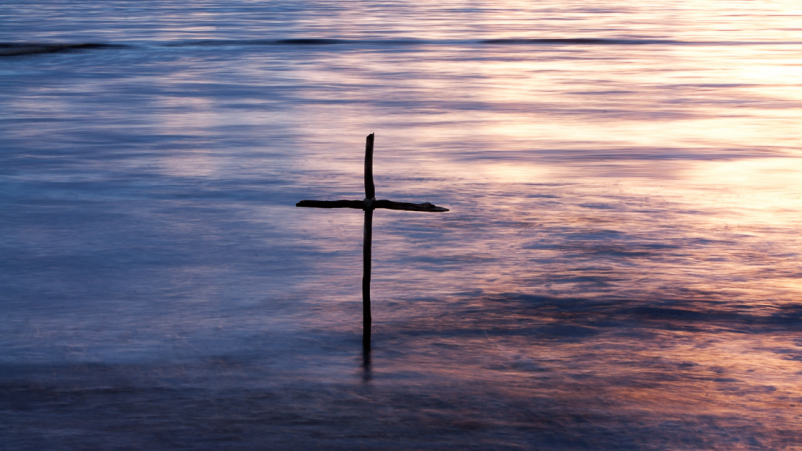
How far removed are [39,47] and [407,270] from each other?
108 ft

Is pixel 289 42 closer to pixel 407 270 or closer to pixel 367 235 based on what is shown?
pixel 407 270

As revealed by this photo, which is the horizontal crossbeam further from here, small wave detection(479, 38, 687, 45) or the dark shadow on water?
small wave detection(479, 38, 687, 45)

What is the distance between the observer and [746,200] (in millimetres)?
15336

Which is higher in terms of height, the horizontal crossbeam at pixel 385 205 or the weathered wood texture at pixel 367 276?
the horizontal crossbeam at pixel 385 205

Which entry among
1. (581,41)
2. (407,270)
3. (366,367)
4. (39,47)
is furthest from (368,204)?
(581,41)

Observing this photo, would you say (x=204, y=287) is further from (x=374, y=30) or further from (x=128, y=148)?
(x=374, y=30)

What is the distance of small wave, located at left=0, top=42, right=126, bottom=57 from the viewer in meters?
39.9

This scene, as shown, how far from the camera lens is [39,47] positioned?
41.8 meters

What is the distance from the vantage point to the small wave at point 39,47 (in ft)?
131

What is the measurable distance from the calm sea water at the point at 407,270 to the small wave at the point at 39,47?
1268 cm

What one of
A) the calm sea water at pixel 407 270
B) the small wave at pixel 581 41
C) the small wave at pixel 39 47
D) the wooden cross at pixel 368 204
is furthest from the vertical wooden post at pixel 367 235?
the small wave at pixel 581 41

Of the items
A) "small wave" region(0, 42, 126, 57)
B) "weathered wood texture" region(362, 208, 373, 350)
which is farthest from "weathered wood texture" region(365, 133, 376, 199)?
"small wave" region(0, 42, 126, 57)

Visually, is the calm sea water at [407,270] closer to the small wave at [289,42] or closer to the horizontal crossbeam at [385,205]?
the horizontal crossbeam at [385,205]

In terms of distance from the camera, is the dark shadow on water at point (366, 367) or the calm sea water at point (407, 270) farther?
the dark shadow on water at point (366, 367)
